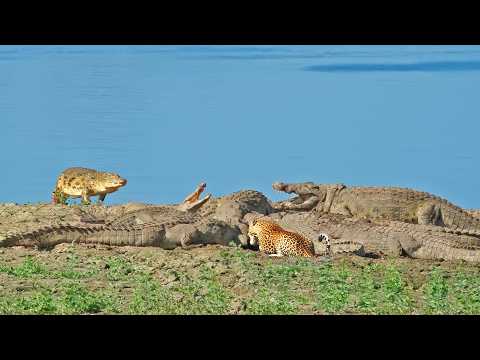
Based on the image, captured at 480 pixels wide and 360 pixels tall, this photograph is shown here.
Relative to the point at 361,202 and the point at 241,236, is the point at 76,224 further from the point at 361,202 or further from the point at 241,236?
the point at 361,202

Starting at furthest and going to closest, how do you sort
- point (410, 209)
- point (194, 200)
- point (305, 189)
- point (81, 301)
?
point (305, 189)
point (194, 200)
point (410, 209)
point (81, 301)

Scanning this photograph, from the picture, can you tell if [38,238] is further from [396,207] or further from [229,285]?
[396,207]

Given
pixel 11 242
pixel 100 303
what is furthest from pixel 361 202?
pixel 100 303

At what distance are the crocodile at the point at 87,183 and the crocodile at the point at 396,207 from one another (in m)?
2.50

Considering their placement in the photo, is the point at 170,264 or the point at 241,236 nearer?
the point at 170,264

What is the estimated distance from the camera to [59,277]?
439 inches

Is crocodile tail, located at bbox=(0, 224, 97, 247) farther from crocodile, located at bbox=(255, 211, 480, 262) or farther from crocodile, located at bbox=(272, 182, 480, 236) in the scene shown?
crocodile, located at bbox=(272, 182, 480, 236)

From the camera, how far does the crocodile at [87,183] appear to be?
16.2 meters

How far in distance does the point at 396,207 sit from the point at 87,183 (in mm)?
4510

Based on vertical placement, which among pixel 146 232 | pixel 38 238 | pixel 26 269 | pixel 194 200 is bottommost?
pixel 26 269

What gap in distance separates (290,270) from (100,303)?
2.18 meters

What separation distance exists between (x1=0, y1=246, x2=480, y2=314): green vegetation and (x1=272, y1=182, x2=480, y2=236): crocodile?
2569mm

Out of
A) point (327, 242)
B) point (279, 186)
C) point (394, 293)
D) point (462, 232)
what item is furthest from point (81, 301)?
point (279, 186)

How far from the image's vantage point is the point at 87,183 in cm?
1617
